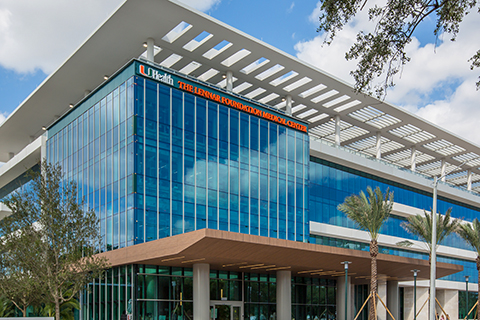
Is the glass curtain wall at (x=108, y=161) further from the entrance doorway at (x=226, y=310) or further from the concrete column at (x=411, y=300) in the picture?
the concrete column at (x=411, y=300)

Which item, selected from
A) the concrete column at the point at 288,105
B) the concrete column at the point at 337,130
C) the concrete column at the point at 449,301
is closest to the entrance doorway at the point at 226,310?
the concrete column at the point at 288,105

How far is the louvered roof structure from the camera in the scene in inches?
1367

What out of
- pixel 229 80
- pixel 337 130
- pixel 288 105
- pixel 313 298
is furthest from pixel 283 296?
pixel 337 130

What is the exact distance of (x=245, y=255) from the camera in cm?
2933

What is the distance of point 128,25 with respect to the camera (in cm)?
3444

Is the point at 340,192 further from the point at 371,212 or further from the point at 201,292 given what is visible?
the point at 201,292

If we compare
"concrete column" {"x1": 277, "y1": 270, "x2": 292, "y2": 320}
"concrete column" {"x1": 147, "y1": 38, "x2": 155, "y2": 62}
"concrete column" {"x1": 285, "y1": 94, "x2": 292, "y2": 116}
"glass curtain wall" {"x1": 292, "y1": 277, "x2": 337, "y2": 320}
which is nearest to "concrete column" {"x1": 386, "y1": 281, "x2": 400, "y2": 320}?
"glass curtain wall" {"x1": 292, "y1": 277, "x2": 337, "y2": 320}

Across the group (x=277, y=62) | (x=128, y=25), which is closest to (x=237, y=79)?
(x=277, y=62)

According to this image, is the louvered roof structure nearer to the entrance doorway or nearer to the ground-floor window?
the ground-floor window

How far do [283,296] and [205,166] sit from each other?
417 inches

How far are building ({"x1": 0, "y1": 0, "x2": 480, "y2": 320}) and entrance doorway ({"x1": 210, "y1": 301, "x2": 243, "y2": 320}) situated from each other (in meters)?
0.09

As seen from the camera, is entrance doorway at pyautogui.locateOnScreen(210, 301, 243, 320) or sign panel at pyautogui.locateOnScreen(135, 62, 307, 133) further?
entrance doorway at pyautogui.locateOnScreen(210, 301, 243, 320)

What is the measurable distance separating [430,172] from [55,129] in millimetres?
47387

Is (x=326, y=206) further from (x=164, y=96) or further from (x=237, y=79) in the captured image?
(x=164, y=96)
